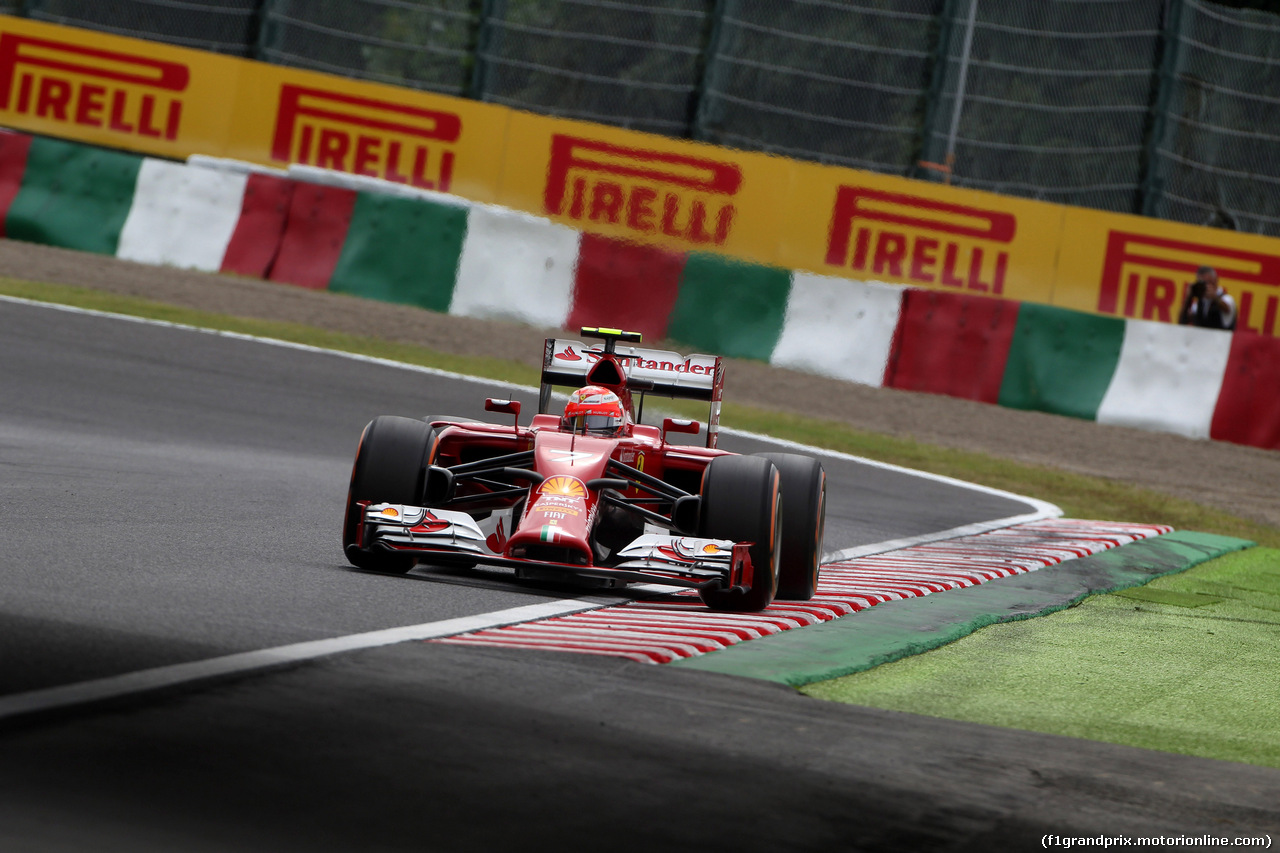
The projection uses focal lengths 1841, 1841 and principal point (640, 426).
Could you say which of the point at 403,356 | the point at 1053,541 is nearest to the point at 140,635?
the point at 1053,541

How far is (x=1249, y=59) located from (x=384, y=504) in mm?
13734

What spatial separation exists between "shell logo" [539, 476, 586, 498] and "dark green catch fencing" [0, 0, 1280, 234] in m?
12.1

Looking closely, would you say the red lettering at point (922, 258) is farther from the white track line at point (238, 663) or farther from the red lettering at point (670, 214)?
the white track line at point (238, 663)

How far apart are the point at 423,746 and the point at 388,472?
3.12 meters

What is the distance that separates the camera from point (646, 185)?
18297 mm

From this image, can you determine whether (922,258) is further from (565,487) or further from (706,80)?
(565,487)

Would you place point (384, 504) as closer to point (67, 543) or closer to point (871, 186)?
point (67, 543)

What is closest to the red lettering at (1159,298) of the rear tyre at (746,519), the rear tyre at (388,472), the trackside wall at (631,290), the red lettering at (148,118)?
the trackside wall at (631,290)

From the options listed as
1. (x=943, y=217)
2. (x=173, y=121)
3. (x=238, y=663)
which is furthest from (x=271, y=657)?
(x=173, y=121)

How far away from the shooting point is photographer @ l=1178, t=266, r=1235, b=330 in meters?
16.4

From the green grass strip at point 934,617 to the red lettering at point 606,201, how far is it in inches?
338

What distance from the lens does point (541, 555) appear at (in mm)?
6930

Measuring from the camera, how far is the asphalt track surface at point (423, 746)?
371cm

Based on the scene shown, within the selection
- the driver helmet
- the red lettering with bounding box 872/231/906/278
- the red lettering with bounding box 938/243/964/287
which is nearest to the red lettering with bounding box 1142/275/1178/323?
the red lettering with bounding box 938/243/964/287
